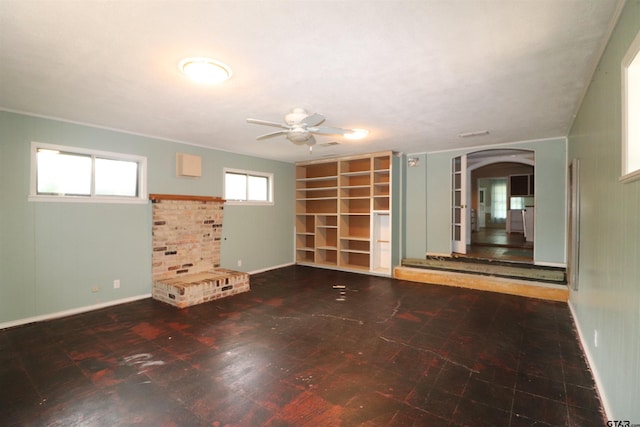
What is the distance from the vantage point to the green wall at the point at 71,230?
3.44 m

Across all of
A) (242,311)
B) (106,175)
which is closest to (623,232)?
(242,311)

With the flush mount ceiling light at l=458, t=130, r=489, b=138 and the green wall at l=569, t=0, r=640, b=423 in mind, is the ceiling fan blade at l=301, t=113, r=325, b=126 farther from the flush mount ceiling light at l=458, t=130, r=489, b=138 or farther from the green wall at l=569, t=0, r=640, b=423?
the flush mount ceiling light at l=458, t=130, r=489, b=138

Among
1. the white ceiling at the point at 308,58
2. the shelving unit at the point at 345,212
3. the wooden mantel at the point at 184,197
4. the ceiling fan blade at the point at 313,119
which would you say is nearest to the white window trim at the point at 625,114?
the white ceiling at the point at 308,58

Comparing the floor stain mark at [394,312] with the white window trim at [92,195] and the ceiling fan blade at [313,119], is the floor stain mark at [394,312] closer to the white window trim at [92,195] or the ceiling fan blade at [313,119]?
the ceiling fan blade at [313,119]

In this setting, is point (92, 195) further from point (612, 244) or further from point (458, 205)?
point (458, 205)

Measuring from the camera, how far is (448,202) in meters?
5.91

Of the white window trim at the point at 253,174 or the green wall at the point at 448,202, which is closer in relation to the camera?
the green wall at the point at 448,202

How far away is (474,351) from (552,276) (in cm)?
282

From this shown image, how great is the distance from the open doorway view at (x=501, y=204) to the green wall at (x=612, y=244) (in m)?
3.18

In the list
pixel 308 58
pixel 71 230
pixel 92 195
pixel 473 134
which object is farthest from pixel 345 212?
pixel 71 230

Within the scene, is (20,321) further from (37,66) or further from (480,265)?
(480,265)

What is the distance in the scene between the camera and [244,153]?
604cm

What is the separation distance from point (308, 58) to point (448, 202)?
4.63 meters

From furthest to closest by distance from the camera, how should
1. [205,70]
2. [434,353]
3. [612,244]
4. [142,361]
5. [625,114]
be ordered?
[434,353], [142,361], [205,70], [612,244], [625,114]
